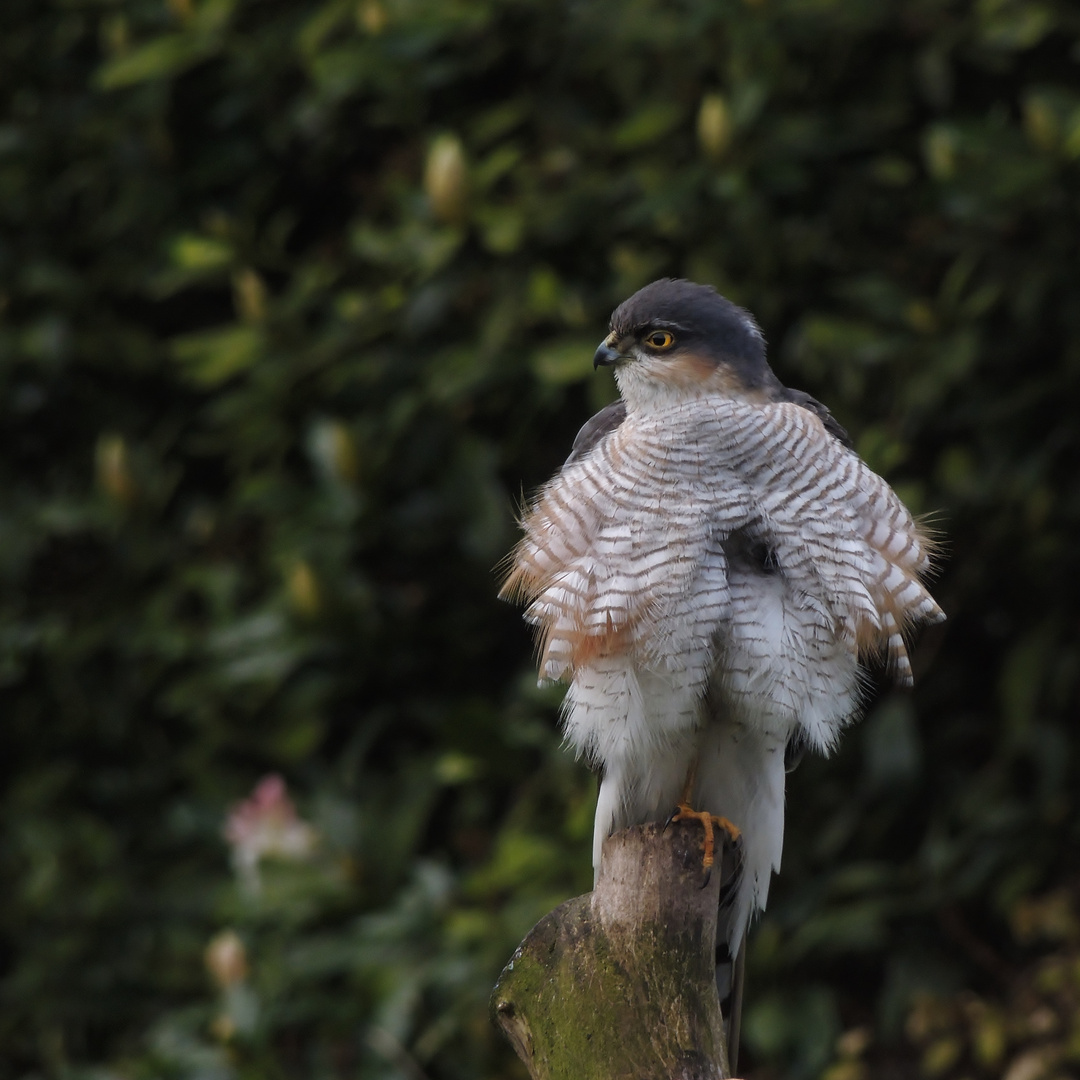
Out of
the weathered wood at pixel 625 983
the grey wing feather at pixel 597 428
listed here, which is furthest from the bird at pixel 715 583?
the weathered wood at pixel 625 983

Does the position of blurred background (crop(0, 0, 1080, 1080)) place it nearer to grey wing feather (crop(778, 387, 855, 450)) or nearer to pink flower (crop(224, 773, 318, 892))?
pink flower (crop(224, 773, 318, 892))

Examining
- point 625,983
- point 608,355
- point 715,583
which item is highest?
point 608,355

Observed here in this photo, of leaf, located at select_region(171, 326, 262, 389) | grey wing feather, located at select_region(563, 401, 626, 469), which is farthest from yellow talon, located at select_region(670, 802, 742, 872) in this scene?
leaf, located at select_region(171, 326, 262, 389)

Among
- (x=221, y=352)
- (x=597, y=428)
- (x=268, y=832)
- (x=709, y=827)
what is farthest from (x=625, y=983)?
(x=221, y=352)

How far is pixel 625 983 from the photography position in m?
2.27

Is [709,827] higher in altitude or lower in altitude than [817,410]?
lower

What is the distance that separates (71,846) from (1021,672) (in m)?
2.83

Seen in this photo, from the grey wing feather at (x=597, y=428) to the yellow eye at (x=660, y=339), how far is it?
7.6 inches

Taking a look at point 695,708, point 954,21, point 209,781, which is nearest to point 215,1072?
point 209,781

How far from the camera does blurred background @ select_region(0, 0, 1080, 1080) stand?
12.7 feet

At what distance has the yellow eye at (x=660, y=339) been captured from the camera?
3174 mm

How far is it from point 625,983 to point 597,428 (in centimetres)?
139

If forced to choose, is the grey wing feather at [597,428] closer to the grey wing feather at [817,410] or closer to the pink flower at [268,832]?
the grey wing feather at [817,410]

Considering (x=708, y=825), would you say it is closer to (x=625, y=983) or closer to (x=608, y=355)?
(x=625, y=983)
